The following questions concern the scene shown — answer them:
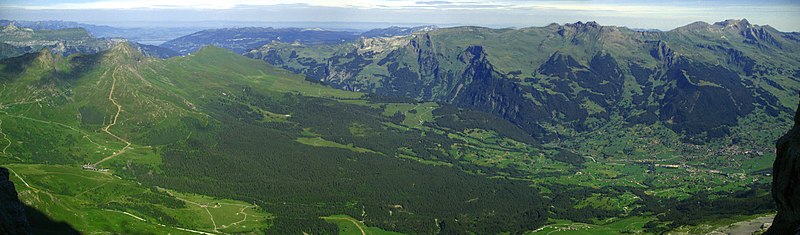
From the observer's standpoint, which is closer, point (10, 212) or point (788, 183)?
point (788, 183)

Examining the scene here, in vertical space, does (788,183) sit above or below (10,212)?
above

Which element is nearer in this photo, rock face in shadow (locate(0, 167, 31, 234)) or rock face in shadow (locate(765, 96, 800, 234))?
rock face in shadow (locate(765, 96, 800, 234))

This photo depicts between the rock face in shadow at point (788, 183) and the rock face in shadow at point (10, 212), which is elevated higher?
the rock face in shadow at point (788, 183)

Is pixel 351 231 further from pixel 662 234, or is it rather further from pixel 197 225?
pixel 662 234

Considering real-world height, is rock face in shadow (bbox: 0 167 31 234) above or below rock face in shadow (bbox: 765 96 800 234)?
below

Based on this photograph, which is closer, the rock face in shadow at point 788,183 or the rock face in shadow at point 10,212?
the rock face in shadow at point 788,183
